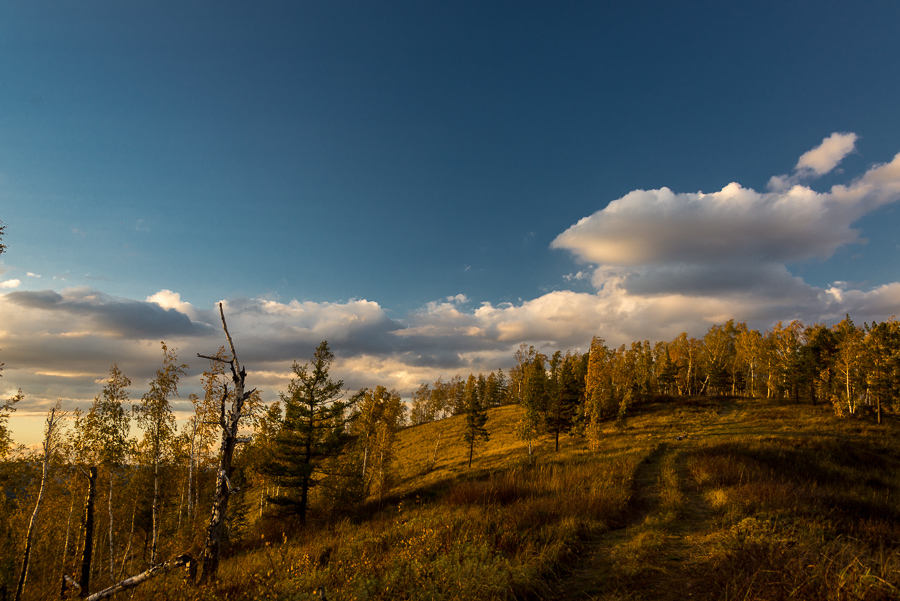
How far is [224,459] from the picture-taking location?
8.80m

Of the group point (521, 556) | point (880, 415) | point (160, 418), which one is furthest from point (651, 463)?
point (880, 415)

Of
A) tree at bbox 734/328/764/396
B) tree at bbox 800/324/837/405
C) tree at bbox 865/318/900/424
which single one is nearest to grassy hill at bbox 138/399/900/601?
tree at bbox 865/318/900/424

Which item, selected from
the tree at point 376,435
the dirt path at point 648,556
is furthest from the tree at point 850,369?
the tree at point 376,435

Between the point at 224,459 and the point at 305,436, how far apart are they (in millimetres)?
15778

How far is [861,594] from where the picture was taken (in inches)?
165

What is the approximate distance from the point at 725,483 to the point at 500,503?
28.3 ft

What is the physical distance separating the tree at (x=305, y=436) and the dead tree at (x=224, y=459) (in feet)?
48.4

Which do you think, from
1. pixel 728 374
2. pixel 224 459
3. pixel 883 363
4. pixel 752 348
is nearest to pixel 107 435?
pixel 224 459

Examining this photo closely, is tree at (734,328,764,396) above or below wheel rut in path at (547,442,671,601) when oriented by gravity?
above

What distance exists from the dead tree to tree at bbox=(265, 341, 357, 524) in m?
14.7

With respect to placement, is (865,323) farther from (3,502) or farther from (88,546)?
(3,502)

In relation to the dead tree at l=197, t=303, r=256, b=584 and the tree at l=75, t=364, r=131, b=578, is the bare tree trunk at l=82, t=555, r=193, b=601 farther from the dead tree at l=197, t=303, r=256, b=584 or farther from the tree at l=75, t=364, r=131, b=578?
the tree at l=75, t=364, r=131, b=578

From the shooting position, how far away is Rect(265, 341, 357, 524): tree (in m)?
23.0

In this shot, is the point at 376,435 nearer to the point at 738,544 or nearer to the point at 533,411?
the point at 533,411
